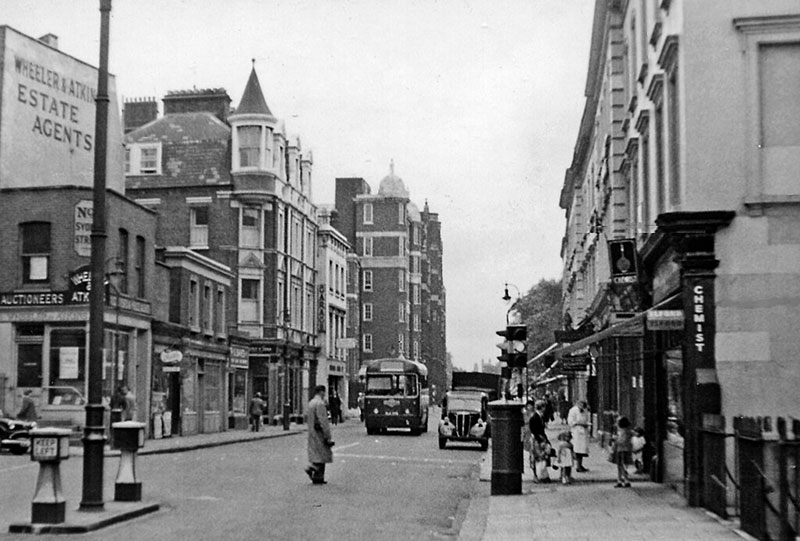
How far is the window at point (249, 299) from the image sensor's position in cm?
5847

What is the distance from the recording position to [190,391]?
44062 mm

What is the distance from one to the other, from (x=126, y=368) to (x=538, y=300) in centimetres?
8159

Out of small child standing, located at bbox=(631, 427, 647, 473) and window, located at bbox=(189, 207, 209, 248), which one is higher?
window, located at bbox=(189, 207, 209, 248)

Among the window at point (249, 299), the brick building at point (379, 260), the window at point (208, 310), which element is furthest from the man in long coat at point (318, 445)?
the brick building at point (379, 260)

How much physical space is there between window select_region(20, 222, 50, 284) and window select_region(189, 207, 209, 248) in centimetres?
2215

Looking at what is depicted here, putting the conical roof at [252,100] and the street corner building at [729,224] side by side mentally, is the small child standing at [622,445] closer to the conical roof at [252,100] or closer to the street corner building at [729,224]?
the street corner building at [729,224]

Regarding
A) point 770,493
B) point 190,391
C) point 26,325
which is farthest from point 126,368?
point 770,493

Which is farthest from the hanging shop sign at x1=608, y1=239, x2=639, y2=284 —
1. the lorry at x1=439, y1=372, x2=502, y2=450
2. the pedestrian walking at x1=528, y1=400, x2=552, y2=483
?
the lorry at x1=439, y1=372, x2=502, y2=450

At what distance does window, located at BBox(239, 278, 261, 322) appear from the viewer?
58.5 m

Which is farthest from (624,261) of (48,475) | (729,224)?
(48,475)

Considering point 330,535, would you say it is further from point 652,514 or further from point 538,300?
point 538,300

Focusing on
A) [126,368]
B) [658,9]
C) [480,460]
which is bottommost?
[480,460]

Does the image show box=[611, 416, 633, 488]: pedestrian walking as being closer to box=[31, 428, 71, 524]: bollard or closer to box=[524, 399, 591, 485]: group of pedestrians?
box=[524, 399, 591, 485]: group of pedestrians

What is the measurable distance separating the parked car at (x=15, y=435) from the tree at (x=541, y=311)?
75634mm
